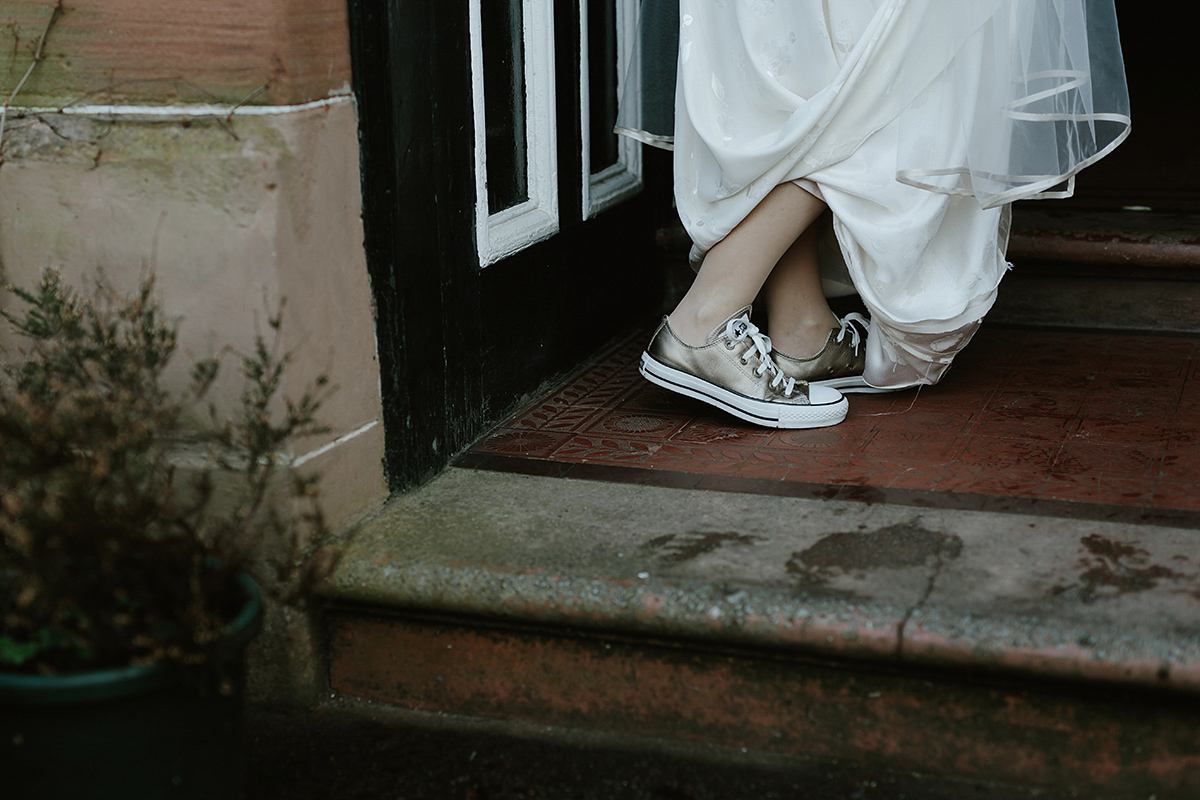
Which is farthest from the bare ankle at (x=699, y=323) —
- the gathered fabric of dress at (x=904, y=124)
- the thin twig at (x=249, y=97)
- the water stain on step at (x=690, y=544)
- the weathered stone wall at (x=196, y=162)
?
the thin twig at (x=249, y=97)

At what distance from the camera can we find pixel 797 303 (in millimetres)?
2344

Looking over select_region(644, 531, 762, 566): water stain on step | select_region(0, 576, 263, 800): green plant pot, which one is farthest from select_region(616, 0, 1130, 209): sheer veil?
select_region(0, 576, 263, 800): green plant pot

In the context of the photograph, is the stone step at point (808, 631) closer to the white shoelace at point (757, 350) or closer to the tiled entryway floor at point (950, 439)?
the tiled entryway floor at point (950, 439)

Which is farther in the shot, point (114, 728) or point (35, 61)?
point (35, 61)

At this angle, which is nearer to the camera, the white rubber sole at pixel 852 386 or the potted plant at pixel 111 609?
the potted plant at pixel 111 609

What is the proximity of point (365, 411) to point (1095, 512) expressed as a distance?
111cm

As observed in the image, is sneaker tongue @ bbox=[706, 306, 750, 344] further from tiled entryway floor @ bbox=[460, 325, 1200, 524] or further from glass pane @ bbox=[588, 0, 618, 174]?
glass pane @ bbox=[588, 0, 618, 174]

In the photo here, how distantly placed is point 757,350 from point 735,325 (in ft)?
0.21

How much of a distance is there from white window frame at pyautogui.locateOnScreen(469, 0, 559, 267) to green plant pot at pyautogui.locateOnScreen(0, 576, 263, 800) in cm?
102

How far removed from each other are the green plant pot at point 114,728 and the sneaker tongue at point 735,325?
1.14 metres

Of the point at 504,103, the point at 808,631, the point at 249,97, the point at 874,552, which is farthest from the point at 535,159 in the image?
the point at 808,631

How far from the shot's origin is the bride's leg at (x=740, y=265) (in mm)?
2146

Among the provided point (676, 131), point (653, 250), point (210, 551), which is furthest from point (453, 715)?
point (653, 250)

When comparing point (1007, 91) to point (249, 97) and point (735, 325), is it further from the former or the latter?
point (249, 97)
